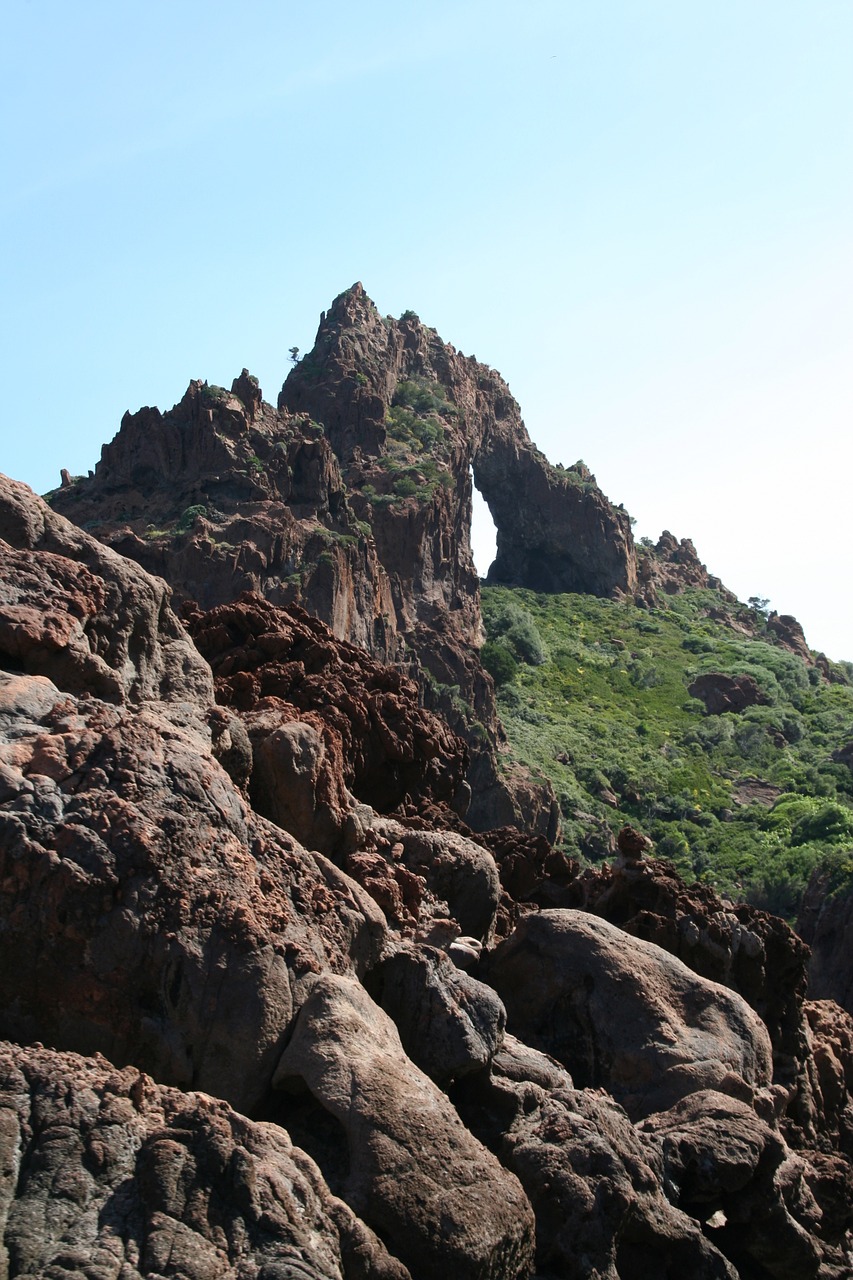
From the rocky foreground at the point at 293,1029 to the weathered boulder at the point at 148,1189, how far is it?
0.7 inches

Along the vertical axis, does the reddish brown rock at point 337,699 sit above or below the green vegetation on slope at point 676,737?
below

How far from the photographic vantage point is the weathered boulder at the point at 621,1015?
1549 centimetres

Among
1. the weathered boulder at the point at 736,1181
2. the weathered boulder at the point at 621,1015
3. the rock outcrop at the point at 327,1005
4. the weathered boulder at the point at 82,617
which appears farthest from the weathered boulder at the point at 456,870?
the weathered boulder at the point at 736,1181

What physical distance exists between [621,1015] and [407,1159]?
595 cm

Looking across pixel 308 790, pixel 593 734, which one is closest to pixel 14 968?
pixel 308 790

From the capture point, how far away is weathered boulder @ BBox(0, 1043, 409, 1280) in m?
8.23

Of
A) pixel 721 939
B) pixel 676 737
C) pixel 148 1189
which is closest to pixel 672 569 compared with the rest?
pixel 676 737

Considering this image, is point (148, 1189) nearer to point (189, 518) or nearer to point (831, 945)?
point (831, 945)

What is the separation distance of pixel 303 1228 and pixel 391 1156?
1461mm

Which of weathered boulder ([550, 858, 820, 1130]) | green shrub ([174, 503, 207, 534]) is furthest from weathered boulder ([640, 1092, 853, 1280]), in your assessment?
green shrub ([174, 503, 207, 534])

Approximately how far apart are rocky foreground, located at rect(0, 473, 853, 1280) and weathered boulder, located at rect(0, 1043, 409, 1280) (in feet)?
0.06

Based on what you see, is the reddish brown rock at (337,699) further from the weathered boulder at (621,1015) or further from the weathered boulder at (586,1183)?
the weathered boulder at (586,1183)

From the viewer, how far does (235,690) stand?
57.4 feet

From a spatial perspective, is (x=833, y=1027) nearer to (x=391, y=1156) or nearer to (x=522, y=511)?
(x=391, y=1156)
